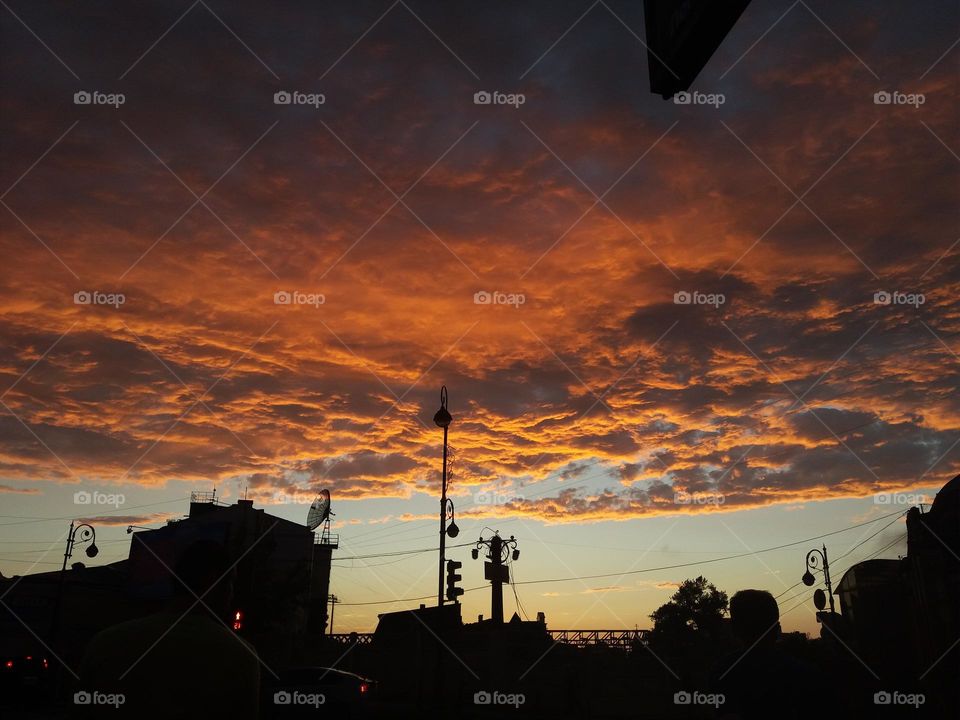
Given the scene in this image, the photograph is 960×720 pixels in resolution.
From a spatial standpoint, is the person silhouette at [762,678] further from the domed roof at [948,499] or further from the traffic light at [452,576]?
the domed roof at [948,499]

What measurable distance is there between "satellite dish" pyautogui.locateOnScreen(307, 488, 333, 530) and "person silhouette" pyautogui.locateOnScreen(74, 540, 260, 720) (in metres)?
48.5

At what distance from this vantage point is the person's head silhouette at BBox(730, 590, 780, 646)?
165 inches

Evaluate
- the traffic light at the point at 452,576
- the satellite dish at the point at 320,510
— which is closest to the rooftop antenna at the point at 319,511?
the satellite dish at the point at 320,510

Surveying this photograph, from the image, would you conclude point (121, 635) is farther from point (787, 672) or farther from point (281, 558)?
point (281, 558)

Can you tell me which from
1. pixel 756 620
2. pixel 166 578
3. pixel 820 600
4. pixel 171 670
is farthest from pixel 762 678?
pixel 166 578

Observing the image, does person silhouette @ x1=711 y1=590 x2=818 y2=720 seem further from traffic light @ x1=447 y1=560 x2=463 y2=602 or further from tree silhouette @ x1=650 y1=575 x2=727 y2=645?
tree silhouette @ x1=650 y1=575 x2=727 y2=645

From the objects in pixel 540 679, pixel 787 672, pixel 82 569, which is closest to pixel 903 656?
pixel 540 679

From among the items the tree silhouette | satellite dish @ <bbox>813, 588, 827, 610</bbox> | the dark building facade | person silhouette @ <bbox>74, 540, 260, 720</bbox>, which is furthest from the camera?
the tree silhouette

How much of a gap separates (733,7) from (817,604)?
37.1 metres

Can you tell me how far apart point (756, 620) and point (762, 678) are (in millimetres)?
381

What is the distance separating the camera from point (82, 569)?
5912 centimetres

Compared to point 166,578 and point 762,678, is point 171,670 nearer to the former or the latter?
point 762,678

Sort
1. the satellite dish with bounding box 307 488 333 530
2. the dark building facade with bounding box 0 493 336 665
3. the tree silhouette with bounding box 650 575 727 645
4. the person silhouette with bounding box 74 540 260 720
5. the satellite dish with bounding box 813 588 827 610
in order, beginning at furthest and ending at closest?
the tree silhouette with bounding box 650 575 727 645, the satellite dish with bounding box 307 488 333 530, the dark building facade with bounding box 0 493 336 665, the satellite dish with bounding box 813 588 827 610, the person silhouette with bounding box 74 540 260 720

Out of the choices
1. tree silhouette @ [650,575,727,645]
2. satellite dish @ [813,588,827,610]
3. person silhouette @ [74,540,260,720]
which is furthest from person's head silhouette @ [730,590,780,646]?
tree silhouette @ [650,575,727,645]
